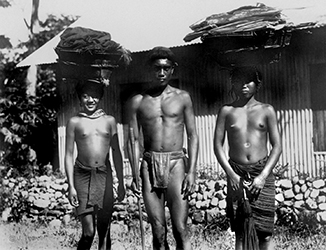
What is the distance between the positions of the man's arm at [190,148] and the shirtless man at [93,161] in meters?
0.82

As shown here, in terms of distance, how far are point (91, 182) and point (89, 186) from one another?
4cm

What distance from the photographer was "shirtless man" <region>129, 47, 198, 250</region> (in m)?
5.84

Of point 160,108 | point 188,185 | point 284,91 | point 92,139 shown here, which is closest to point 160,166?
point 188,185

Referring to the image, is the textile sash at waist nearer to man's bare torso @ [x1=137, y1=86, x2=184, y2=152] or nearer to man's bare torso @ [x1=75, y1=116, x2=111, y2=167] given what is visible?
man's bare torso @ [x1=75, y1=116, x2=111, y2=167]

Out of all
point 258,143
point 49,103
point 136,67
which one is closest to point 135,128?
point 258,143

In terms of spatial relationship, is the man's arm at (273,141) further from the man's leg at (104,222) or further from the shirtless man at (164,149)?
the man's leg at (104,222)

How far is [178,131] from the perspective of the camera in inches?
235

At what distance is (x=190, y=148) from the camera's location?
19.4 feet

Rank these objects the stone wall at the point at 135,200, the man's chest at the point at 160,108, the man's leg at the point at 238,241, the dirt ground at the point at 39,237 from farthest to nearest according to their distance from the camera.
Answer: the dirt ground at the point at 39,237, the stone wall at the point at 135,200, the man's chest at the point at 160,108, the man's leg at the point at 238,241

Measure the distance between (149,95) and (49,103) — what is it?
7708 mm

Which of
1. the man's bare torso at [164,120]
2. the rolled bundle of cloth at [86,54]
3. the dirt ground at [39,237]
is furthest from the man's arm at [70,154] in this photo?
the dirt ground at [39,237]

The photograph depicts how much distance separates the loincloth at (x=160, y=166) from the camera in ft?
19.2

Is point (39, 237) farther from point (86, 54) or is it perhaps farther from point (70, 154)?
point (86, 54)

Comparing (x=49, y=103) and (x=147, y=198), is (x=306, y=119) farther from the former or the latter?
(x=49, y=103)
